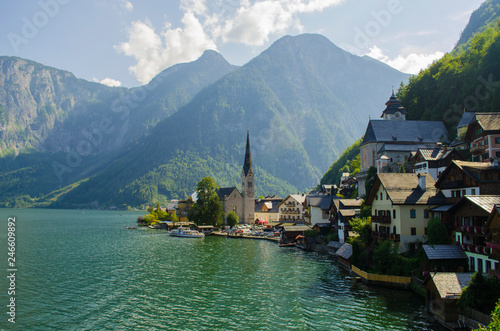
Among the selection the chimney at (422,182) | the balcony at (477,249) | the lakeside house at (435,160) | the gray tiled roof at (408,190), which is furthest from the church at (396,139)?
the balcony at (477,249)

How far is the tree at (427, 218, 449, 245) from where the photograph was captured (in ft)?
125

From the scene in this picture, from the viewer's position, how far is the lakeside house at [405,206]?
43062 mm

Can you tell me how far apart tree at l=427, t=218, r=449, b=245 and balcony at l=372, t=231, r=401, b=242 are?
183 inches

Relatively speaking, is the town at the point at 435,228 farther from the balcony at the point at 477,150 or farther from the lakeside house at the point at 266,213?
the lakeside house at the point at 266,213

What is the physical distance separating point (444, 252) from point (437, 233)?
320cm

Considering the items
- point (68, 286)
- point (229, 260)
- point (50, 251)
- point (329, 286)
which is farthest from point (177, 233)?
point (329, 286)

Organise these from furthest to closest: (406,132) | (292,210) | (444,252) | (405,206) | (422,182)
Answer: (292,210), (406,132), (422,182), (405,206), (444,252)

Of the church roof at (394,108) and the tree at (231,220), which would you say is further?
the tree at (231,220)

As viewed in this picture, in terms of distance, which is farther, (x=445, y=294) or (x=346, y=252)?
(x=346, y=252)

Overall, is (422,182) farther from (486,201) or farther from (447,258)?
(486,201)

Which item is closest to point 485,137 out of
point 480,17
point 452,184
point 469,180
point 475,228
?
point 452,184

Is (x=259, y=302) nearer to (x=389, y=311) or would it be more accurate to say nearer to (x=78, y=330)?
(x=389, y=311)

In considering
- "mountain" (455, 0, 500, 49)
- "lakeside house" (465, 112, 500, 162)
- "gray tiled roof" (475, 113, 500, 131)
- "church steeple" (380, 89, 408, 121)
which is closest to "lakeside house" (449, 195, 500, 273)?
"lakeside house" (465, 112, 500, 162)

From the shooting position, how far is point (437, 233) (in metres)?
38.3
